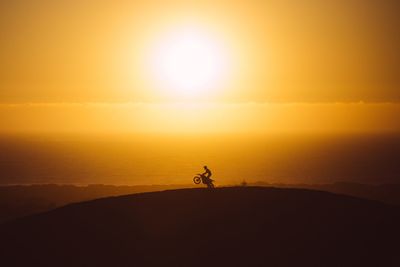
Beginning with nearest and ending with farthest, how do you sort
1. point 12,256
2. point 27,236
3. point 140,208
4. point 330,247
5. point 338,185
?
1. point 330,247
2. point 12,256
3. point 27,236
4. point 140,208
5. point 338,185

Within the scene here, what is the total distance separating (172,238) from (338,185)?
9438 cm

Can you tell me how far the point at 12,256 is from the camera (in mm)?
20281

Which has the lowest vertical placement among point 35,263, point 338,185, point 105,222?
point 35,263

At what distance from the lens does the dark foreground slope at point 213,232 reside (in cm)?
1891

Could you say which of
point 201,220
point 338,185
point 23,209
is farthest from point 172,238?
point 338,185

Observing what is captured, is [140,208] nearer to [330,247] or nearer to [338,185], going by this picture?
[330,247]

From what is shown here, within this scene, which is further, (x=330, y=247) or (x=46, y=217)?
(x=46, y=217)

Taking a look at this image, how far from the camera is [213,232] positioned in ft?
66.8

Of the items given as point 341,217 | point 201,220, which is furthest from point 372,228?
point 201,220

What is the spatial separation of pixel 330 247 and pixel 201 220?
A: 5.12m

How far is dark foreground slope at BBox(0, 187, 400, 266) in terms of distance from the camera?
744 inches

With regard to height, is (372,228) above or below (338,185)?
below

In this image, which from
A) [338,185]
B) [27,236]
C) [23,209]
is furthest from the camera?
[338,185]

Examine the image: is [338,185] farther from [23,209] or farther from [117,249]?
[117,249]
